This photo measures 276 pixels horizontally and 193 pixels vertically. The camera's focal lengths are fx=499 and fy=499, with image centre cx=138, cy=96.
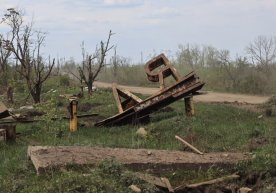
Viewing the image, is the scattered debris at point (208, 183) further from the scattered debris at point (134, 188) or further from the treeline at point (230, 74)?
the treeline at point (230, 74)

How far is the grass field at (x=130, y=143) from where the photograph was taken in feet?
25.0

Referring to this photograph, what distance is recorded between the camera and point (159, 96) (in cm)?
1505

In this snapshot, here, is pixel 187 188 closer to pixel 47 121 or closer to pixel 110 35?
pixel 47 121

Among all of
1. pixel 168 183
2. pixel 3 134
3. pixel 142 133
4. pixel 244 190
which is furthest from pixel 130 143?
pixel 244 190

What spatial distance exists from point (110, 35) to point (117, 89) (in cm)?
1197

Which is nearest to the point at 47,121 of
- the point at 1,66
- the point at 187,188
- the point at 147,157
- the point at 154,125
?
the point at 154,125

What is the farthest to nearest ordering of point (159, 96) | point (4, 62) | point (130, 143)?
point (4, 62), point (159, 96), point (130, 143)

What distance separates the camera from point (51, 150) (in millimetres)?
9602

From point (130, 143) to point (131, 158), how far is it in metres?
2.75

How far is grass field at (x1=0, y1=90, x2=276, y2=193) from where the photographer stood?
761cm

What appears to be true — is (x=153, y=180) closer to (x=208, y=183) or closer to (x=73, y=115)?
(x=208, y=183)

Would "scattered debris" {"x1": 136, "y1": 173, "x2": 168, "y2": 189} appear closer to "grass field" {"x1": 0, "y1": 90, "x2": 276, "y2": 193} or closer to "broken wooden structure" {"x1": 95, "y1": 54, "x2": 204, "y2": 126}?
"grass field" {"x1": 0, "y1": 90, "x2": 276, "y2": 193}

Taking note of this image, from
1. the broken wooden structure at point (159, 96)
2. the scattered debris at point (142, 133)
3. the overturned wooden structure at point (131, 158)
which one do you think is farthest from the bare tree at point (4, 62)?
the overturned wooden structure at point (131, 158)

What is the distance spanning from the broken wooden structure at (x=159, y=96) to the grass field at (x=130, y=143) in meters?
0.47
